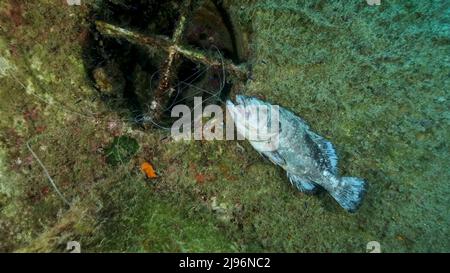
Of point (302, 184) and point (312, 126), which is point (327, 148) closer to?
point (312, 126)

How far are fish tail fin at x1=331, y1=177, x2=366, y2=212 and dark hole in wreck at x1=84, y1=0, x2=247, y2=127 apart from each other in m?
1.53

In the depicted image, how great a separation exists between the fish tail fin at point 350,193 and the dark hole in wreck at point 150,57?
1529 millimetres

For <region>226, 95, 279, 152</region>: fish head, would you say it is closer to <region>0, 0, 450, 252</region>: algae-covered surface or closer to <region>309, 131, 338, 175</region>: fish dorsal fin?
<region>0, 0, 450, 252</region>: algae-covered surface

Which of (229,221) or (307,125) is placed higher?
(307,125)

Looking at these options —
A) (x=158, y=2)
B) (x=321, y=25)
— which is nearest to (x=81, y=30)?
(x=158, y=2)

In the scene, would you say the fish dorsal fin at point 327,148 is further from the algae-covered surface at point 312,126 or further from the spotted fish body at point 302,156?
the algae-covered surface at point 312,126

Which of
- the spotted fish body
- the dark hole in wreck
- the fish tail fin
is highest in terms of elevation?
the dark hole in wreck

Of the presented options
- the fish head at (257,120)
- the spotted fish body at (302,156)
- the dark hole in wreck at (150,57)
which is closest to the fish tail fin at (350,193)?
the spotted fish body at (302,156)

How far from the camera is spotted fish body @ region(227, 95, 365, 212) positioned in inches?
120

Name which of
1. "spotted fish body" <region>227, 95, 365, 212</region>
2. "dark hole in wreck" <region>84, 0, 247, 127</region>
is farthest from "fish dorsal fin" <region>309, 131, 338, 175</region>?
"dark hole in wreck" <region>84, 0, 247, 127</region>

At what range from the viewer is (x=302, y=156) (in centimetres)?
307

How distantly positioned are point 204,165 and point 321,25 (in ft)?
6.05
